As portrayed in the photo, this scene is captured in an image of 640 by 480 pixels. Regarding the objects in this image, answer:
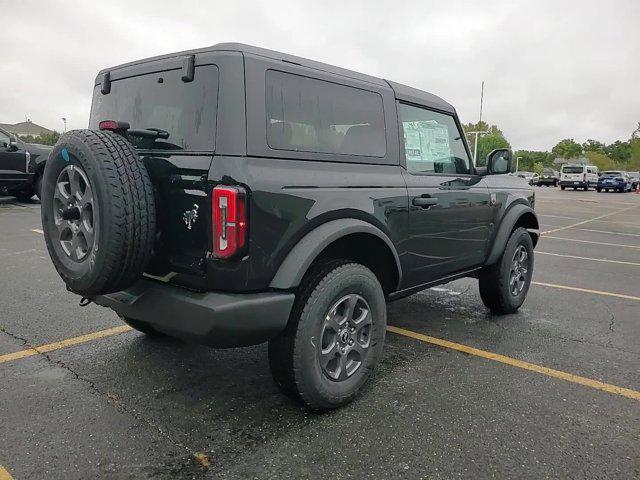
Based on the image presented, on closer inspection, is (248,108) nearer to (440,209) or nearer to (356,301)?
(356,301)

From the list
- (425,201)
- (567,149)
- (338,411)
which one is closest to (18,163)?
(425,201)

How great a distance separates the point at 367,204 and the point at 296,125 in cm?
62

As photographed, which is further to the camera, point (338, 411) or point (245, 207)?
point (338, 411)

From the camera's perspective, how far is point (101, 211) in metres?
2.27

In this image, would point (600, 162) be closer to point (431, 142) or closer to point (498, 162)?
point (498, 162)

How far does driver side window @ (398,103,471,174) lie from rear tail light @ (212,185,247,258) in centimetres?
148

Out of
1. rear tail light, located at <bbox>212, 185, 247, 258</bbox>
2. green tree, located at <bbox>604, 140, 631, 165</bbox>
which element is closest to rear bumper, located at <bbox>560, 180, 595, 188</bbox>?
rear tail light, located at <bbox>212, 185, 247, 258</bbox>

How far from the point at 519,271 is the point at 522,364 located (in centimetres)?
144

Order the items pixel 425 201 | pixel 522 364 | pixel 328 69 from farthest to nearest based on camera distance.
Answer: pixel 522 364, pixel 425 201, pixel 328 69

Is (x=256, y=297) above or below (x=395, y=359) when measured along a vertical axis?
above

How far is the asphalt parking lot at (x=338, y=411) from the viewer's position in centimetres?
228

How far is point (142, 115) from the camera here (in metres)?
2.82

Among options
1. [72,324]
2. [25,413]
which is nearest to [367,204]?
[25,413]

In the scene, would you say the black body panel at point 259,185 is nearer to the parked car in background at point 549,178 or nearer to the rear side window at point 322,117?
the rear side window at point 322,117
